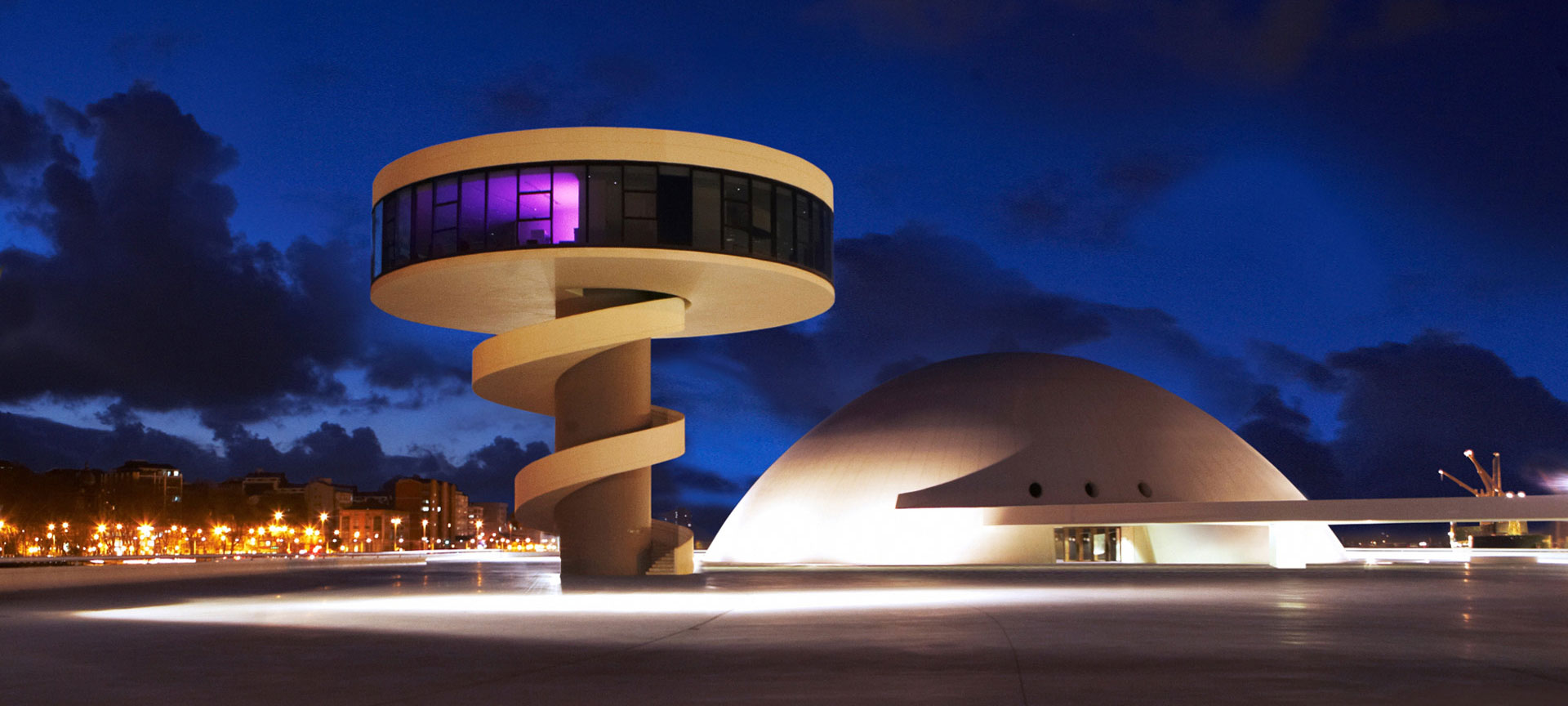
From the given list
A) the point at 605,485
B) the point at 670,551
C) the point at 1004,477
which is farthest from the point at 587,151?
the point at 1004,477

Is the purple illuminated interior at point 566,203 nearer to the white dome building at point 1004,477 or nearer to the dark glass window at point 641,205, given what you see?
the dark glass window at point 641,205

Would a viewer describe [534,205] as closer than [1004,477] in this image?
Yes

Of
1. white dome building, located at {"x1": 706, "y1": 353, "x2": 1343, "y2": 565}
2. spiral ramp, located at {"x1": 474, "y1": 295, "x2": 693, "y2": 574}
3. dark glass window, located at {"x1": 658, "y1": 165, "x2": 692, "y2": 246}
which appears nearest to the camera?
dark glass window, located at {"x1": 658, "y1": 165, "x2": 692, "y2": 246}

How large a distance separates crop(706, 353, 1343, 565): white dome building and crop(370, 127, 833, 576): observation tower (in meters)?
20.8

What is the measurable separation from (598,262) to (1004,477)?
2968 cm

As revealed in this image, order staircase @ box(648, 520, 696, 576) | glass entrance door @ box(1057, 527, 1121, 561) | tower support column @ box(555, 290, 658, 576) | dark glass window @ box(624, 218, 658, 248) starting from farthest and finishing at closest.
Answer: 1. glass entrance door @ box(1057, 527, 1121, 561)
2. staircase @ box(648, 520, 696, 576)
3. tower support column @ box(555, 290, 658, 576)
4. dark glass window @ box(624, 218, 658, 248)

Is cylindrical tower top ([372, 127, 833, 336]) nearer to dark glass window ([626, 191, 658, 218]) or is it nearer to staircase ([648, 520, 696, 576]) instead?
dark glass window ([626, 191, 658, 218])

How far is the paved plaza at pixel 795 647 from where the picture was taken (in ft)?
37.9

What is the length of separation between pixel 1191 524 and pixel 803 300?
81.0 feet

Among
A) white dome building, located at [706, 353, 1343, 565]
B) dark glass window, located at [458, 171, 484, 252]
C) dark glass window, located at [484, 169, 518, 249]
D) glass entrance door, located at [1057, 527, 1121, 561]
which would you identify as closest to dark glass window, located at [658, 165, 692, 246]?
dark glass window, located at [484, 169, 518, 249]

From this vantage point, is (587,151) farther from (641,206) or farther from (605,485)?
(605,485)

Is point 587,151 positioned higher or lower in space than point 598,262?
higher

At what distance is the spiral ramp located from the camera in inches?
1692

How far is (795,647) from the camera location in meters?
15.6
